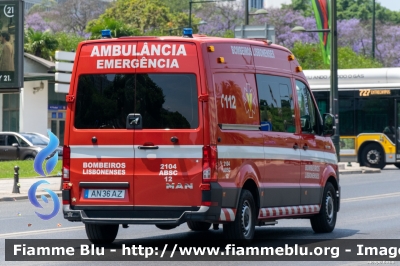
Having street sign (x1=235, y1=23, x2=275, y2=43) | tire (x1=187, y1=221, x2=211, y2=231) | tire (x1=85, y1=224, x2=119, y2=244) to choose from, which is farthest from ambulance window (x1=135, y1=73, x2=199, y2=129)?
street sign (x1=235, y1=23, x2=275, y2=43)

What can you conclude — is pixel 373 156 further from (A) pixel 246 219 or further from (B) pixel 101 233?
(B) pixel 101 233

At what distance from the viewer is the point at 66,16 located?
338 ft

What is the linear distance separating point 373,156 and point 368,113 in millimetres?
1627

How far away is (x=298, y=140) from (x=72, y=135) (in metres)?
3.43

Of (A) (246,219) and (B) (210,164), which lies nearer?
(B) (210,164)

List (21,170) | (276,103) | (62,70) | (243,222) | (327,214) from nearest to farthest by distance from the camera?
1. (243,222)
2. (276,103)
3. (327,214)
4. (62,70)
5. (21,170)

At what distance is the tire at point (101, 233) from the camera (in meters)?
12.7

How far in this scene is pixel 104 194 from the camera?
39.5 ft

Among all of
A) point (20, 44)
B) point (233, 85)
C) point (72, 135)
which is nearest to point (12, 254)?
point (72, 135)

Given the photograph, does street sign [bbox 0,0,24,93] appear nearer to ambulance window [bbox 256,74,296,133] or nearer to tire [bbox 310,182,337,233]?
tire [bbox 310,182,337,233]

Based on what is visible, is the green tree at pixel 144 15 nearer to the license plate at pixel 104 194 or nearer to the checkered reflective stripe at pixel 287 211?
the checkered reflective stripe at pixel 287 211

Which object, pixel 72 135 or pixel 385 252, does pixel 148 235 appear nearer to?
pixel 72 135

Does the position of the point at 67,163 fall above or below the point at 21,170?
above

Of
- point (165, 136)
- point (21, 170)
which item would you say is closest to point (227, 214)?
point (165, 136)
